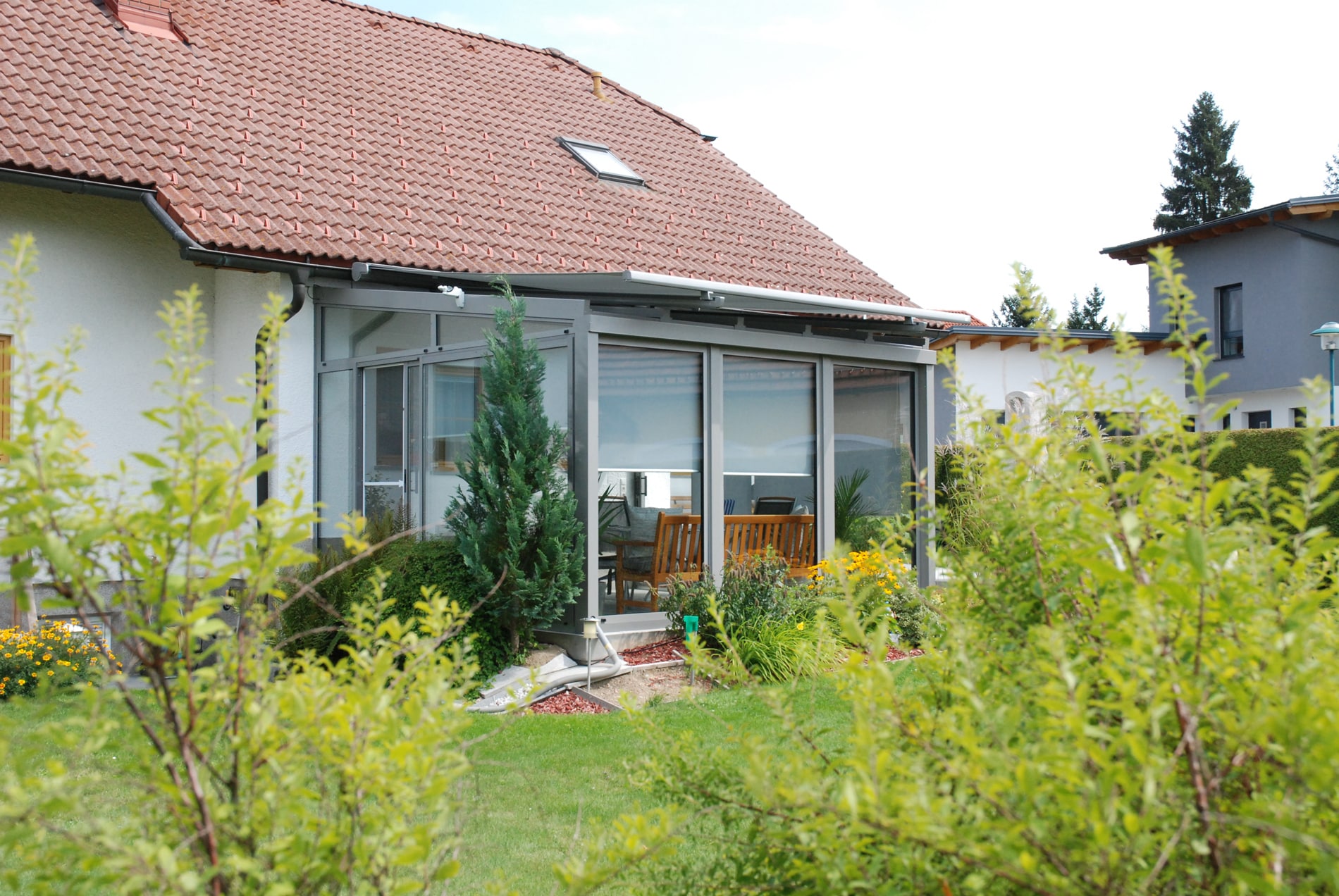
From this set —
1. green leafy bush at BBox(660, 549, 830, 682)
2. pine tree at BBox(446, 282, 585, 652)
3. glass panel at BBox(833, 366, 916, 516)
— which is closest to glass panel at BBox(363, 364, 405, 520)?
pine tree at BBox(446, 282, 585, 652)

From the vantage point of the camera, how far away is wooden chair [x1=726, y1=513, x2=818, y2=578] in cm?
972

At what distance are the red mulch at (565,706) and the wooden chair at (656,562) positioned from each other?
133cm

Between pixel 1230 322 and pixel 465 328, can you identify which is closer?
pixel 465 328

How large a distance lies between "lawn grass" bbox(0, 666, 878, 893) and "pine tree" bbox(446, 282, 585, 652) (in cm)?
110

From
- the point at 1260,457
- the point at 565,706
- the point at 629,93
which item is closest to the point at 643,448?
the point at 565,706

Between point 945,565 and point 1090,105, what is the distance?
2120cm

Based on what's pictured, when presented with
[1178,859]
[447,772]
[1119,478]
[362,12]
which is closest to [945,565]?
[1119,478]

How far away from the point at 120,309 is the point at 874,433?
6.87 metres

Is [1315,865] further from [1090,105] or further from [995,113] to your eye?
[1090,105]

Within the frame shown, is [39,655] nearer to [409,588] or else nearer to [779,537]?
[409,588]

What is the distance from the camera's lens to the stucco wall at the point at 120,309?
9078 millimetres

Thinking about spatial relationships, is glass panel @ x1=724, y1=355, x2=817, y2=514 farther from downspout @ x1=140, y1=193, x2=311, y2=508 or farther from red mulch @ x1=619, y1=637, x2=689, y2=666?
downspout @ x1=140, y1=193, x2=311, y2=508

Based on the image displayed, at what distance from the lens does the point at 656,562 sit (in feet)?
30.0

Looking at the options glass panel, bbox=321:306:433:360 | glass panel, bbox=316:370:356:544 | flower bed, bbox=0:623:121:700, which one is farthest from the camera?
glass panel, bbox=316:370:356:544
